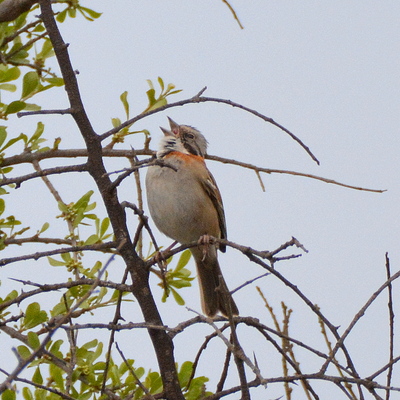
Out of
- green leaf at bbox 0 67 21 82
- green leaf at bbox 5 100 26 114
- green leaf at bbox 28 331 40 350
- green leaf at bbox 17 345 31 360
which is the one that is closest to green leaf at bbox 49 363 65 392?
green leaf at bbox 17 345 31 360

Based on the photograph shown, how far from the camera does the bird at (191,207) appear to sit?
516 cm

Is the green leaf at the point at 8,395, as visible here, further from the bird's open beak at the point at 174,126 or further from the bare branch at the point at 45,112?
the bird's open beak at the point at 174,126

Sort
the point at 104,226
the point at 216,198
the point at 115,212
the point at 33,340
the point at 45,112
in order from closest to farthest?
the point at 45,112 → the point at 115,212 → the point at 33,340 → the point at 104,226 → the point at 216,198

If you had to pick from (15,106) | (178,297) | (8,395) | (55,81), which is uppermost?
(55,81)

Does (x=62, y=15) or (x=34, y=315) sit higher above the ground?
(x=62, y=15)

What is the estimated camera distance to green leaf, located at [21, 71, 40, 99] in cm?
362

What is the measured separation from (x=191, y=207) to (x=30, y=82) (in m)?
1.86

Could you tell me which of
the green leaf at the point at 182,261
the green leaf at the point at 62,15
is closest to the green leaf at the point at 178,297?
the green leaf at the point at 182,261

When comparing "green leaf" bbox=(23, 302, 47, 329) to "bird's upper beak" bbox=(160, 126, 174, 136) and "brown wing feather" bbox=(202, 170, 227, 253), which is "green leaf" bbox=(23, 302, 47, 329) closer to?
"brown wing feather" bbox=(202, 170, 227, 253)

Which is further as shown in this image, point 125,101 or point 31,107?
point 125,101

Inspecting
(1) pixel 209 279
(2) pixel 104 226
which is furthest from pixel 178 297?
(1) pixel 209 279

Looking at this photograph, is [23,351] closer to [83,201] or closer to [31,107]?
[83,201]

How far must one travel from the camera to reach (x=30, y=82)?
3639mm

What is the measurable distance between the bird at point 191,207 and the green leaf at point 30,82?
1446mm
